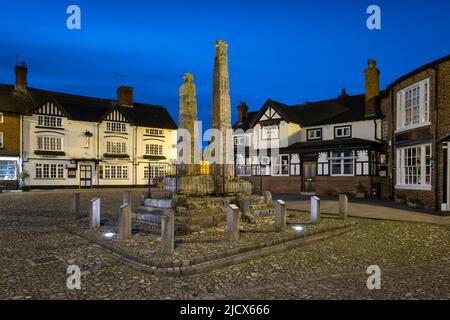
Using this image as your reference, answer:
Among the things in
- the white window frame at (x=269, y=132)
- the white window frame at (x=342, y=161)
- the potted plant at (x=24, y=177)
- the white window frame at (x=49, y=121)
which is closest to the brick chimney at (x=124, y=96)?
the white window frame at (x=49, y=121)

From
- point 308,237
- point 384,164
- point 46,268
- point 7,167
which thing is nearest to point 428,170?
point 384,164

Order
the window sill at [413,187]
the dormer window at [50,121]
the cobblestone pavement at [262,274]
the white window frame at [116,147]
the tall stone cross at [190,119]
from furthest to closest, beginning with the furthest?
the white window frame at [116,147]
the dormer window at [50,121]
the window sill at [413,187]
the tall stone cross at [190,119]
the cobblestone pavement at [262,274]

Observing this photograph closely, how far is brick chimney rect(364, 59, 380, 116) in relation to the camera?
24516mm

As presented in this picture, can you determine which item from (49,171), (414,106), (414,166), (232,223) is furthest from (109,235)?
(49,171)

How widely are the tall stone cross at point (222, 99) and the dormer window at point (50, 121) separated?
87.9ft

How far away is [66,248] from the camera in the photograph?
25.8 ft

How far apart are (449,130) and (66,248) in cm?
1535

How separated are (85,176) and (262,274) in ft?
109

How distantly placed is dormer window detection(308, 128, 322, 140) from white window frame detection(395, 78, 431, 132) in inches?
374

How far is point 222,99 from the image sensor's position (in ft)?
40.5

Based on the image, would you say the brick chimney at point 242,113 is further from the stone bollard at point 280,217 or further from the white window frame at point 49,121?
the stone bollard at point 280,217

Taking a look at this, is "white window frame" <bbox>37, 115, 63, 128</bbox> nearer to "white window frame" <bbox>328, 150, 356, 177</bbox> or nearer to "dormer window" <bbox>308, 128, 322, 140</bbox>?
"dormer window" <bbox>308, 128, 322, 140</bbox>

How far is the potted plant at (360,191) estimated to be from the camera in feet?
76.4
